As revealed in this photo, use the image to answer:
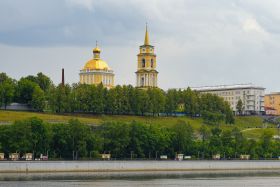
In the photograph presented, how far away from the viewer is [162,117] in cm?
17388

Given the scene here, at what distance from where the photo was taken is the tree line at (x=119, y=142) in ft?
356

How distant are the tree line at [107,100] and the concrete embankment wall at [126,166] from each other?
41205mm

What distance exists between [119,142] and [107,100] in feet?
149

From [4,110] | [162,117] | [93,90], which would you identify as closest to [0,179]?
[4,110]

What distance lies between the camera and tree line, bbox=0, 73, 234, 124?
154m

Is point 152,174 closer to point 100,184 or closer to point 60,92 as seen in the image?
point 100,184

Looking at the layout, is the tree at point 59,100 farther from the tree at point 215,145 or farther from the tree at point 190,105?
the tree at point 190,105

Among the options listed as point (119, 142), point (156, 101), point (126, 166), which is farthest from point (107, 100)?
point (126, 166)

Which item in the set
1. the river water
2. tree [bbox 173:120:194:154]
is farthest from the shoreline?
tree [bbox 173:120:194:154]

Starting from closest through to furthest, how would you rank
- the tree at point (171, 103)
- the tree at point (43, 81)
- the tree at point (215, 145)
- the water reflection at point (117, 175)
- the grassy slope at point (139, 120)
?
the water reflection at point (117, 175) → the tree at point (215, 145) → the grassy slope at point (139, 120) → the tree at point (43, 81) → the tree at point (171, 103)

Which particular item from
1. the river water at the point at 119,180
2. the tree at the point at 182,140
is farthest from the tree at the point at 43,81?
the river water at the point at 119,180

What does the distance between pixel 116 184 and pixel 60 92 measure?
69559mm

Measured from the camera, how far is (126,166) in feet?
363

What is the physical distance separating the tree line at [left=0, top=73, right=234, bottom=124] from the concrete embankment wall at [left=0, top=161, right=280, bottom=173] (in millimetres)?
41205
